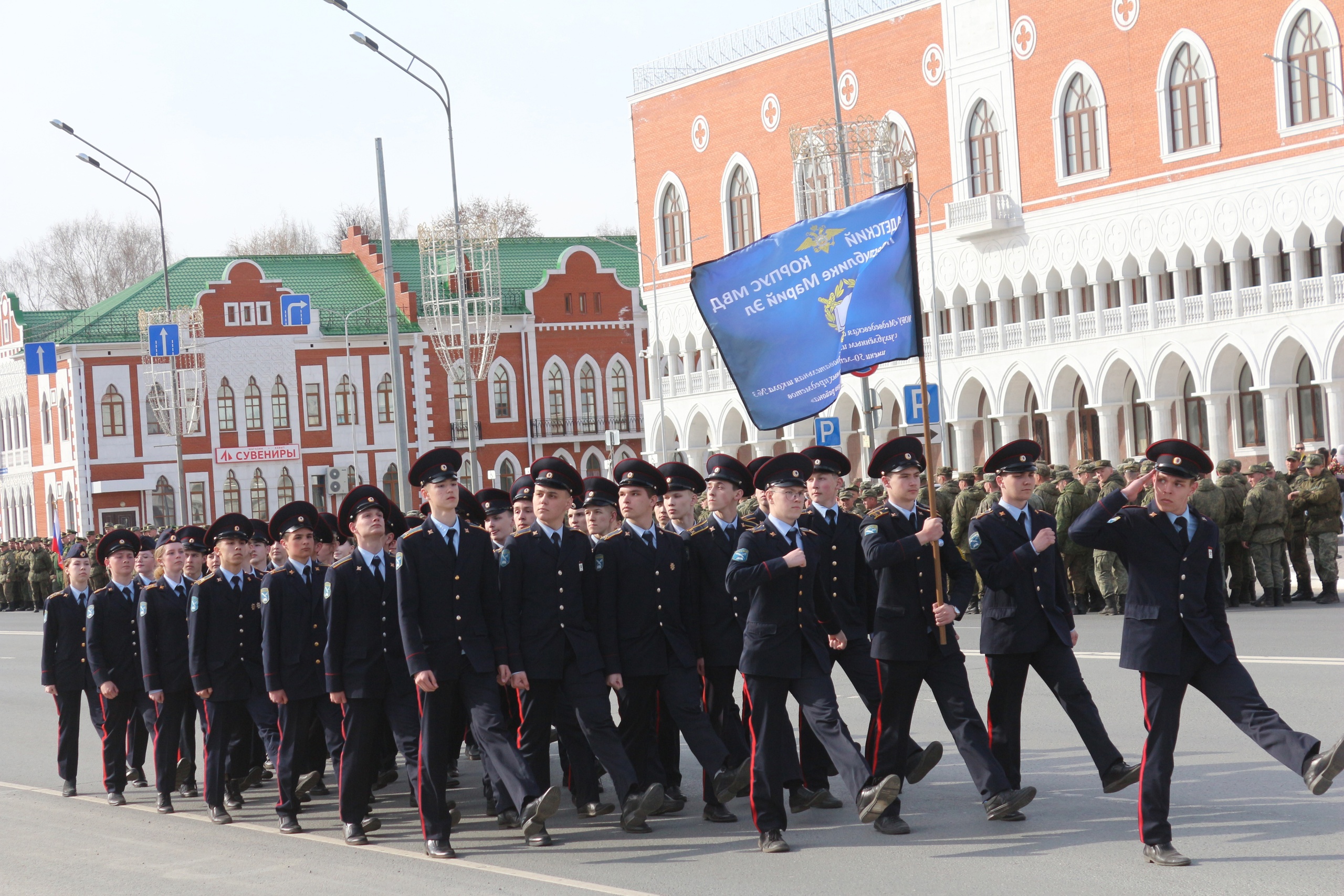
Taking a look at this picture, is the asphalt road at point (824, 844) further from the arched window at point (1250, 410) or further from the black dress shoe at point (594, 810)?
the arched window at point (1250, 410)

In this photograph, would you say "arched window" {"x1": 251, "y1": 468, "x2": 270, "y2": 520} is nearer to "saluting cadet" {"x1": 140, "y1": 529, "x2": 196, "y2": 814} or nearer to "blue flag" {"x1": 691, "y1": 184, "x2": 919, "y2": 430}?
"saluting cadet" {"x1": 140, "y1": 529, "x2": 196, "y2": 814}

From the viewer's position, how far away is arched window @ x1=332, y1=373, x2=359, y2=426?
68.5m

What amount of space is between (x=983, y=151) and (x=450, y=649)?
1821 inches

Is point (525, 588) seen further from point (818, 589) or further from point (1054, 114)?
point (1054, 114)

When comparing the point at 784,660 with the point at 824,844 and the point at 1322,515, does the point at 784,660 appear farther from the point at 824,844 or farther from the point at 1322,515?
the point at 1322,515

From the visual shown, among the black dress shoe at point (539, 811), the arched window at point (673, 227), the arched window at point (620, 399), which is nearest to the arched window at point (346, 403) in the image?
the arched window at point (620, 399)

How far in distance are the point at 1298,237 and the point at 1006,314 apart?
10852 millimetres

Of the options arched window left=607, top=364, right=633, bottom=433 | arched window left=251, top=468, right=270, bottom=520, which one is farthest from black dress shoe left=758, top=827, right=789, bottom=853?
arched window left=607, top=364, right=633, bottom=433

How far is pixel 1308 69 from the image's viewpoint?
43.1 meters

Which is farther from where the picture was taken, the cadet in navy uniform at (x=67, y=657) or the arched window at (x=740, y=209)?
the arched window at (x=740, y=209)

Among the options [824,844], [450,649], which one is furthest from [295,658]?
[824,844]

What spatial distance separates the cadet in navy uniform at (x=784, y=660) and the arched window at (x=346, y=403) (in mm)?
61077

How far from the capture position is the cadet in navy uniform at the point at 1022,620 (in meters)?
8.80

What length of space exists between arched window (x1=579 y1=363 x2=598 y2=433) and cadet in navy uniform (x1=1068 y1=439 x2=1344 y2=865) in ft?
209
